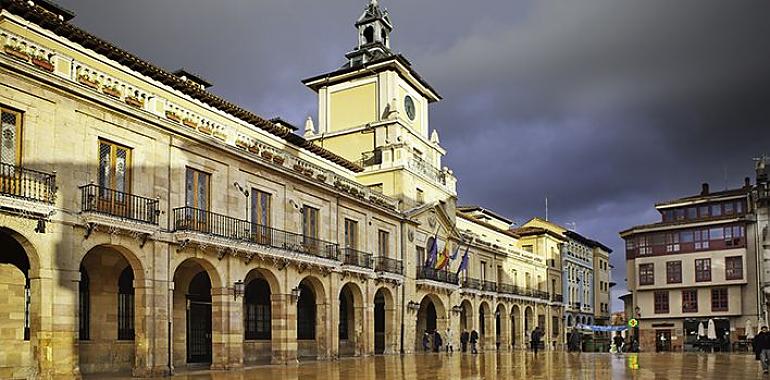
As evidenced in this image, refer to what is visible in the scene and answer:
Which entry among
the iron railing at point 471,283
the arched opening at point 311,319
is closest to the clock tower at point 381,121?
the iron railing at point 471,283

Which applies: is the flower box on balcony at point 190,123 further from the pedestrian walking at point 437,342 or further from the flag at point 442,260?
the pedestrian walking at point 437,342

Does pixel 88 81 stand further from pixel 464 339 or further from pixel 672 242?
pixel 672 242

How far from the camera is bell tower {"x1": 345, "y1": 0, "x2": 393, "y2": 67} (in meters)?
54.3

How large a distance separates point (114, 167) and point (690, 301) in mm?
57529

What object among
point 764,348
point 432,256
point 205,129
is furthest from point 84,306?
point 432,256

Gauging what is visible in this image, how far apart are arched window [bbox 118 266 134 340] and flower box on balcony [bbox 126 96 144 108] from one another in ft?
Result: 18.6

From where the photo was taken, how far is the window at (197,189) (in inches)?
1049

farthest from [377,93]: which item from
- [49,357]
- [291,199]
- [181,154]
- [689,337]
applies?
[689,337]

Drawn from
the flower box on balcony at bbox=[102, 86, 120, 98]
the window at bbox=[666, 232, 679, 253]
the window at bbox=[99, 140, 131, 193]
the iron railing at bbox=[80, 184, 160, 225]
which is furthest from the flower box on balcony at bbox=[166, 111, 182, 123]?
the window at bbox=[666, 232, 679, 253]

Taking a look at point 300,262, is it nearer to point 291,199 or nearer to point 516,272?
point 291,199

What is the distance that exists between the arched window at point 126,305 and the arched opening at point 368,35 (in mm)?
33806

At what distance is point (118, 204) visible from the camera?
23.2 meters

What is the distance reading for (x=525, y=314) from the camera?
6644 centimetres

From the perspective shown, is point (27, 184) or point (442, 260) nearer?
point (27, 184)
